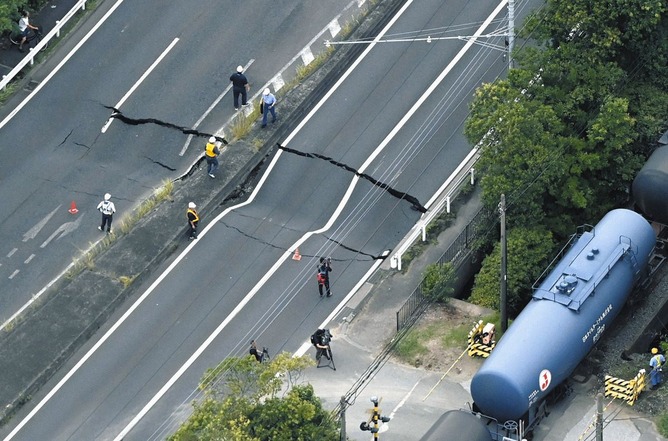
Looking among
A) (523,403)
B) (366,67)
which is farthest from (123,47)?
(523,403)

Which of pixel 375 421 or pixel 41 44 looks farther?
pixel 41 44

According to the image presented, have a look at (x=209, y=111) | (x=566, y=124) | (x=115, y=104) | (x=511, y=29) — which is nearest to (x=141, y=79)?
(x=115, y=104)

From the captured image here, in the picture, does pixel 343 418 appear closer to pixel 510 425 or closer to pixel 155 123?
pixel 510 425

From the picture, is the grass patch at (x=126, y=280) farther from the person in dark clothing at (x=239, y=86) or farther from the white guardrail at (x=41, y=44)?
the white guardrail at (x=41, y=44)

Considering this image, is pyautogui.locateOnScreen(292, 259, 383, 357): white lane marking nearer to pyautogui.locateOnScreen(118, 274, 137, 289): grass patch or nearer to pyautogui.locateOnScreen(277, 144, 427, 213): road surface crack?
pyautogui.locateOnScreen(277, 144, 427, 213): road surface crack

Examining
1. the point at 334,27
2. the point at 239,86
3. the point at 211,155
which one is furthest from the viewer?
the point at 334,27

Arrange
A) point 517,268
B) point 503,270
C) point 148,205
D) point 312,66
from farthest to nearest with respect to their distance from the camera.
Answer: point 312,66, point 148,205, point 517,268, point 503,270
